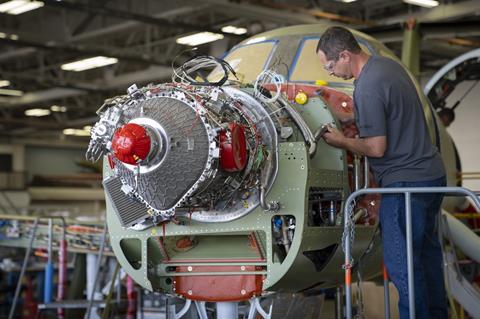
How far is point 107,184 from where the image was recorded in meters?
5.46

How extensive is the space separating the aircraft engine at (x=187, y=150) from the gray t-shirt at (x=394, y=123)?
652mm

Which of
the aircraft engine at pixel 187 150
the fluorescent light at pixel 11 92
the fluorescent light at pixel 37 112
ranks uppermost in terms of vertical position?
the fluorescent light at pixel 37 112

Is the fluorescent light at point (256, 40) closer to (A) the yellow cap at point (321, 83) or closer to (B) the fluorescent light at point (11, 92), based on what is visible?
(A) the yellow cap at point (321, 83)

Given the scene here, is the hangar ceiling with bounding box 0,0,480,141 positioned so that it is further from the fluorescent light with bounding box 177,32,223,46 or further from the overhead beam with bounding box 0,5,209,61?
the fluorescent light with bounding box 177,32,223,46

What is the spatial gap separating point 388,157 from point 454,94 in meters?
5.90

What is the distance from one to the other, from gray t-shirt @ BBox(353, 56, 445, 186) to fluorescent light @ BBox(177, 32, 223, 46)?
1493cm

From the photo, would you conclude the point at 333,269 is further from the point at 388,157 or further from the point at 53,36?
the point at 53,36

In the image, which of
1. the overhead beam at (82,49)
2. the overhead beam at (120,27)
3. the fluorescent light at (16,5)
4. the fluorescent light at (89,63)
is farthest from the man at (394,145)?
the fluorescent light at (89,63)

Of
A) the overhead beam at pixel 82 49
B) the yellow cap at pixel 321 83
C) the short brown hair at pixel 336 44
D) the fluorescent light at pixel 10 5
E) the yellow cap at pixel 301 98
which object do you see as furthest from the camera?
the overhead beam at pixel 82 49

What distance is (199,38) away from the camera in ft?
69.2

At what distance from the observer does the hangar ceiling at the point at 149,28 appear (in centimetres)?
1766

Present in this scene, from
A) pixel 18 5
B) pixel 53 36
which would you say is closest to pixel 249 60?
pixel 18 5

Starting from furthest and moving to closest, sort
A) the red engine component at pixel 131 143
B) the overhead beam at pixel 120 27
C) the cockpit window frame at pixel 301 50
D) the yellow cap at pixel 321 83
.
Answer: the overhead beam at pixel 120 27 < the cockpit window frame at pixel 301 50 < the yellow cap at pixel 321 83 < the red engine component at pixel 131 143

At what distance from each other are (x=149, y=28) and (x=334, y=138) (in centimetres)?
1706
